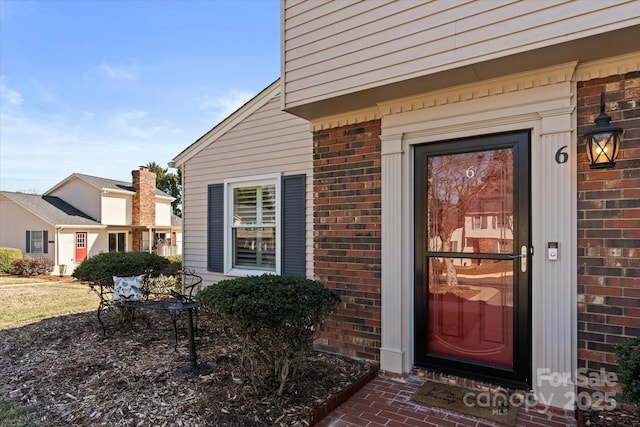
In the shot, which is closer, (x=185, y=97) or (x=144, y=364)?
(x=144, y=364)

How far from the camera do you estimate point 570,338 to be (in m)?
2.59

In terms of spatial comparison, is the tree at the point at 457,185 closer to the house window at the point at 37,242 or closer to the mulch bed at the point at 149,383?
the mulch bed at the point at 149,383

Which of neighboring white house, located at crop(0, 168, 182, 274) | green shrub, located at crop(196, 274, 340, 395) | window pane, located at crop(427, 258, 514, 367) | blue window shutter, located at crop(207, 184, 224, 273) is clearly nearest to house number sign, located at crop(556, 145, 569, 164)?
window pane, located at crop(427, 258, 514, 367)

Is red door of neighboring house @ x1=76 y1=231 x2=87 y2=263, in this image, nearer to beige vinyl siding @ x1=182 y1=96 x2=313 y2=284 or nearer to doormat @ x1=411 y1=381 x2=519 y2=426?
beige vinyl siding @ x1=182 y1=96 x2=313 y2=284

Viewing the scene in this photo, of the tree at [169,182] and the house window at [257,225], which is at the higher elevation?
the tree at [169,182]

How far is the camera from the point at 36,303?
26.2 feet

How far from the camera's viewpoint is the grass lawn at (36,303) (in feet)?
20.7

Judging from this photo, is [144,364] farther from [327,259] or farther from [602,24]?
[602,24]

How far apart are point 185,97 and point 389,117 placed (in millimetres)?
13048

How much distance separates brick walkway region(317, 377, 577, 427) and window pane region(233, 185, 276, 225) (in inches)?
131

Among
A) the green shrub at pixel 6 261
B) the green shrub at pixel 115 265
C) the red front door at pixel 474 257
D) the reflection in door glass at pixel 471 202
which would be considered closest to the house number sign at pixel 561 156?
the red front door at pixel 474 257

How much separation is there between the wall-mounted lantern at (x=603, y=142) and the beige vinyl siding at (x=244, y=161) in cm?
335

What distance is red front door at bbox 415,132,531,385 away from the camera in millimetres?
2848

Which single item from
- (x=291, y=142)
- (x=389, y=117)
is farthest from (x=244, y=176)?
(x=389, y=117)
